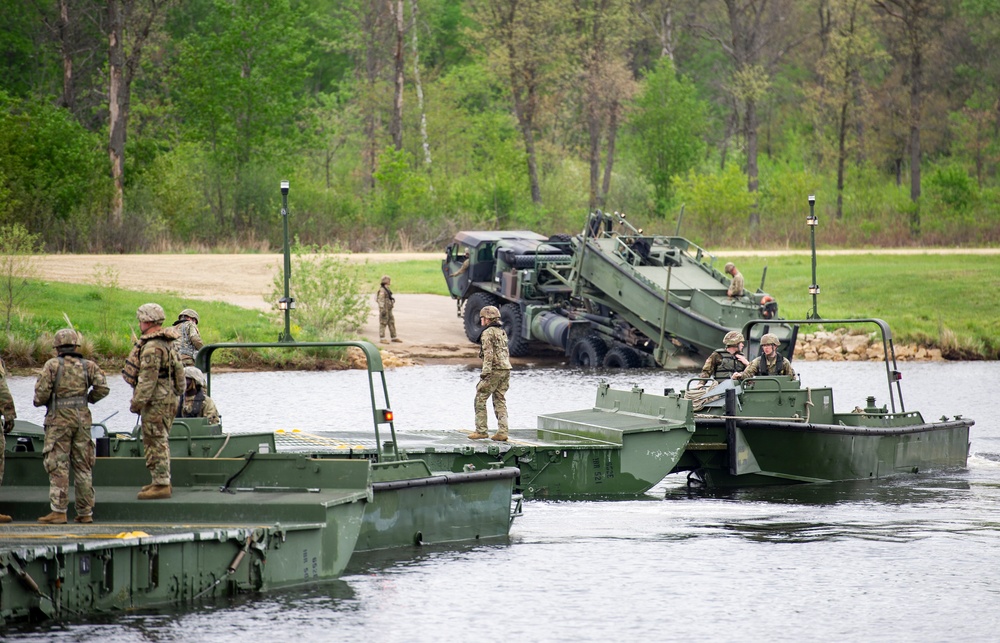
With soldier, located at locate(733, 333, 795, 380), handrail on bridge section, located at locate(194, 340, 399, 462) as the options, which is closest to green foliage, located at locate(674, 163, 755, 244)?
soldier, located at locate(733, 333, 795, 380)

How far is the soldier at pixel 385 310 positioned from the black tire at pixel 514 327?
8.29 ft

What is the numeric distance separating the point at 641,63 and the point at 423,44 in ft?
37.6

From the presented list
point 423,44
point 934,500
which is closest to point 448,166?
point 423,44

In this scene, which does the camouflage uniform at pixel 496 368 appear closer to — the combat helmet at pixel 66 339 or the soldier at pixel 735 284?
the combat helmet at pixel 66 339

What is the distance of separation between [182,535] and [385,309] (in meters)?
23.2

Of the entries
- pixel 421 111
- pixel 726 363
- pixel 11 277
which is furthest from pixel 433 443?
pixel 421 111

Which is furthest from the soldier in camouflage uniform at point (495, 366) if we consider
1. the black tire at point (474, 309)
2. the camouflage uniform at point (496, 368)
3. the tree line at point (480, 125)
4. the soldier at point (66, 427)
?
the tree line at point (480, 125)

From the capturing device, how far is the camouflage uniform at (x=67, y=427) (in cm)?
1190

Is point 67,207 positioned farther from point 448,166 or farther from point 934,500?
point 934,500

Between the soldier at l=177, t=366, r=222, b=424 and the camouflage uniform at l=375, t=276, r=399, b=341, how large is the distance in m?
19.2

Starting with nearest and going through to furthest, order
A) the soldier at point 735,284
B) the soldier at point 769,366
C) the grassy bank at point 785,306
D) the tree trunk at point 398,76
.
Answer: the soldier at point 769,366
the grassy bank at point 785,306
the soldier at point 735,284
the tree trunk at point 398,76

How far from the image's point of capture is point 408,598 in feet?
39.9

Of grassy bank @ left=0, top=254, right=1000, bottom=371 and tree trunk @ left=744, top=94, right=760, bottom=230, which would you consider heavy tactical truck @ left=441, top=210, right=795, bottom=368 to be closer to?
grassy bank @ left=0, top=254, right=1000, bottom=371

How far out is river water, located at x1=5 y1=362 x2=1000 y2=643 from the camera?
11234 millimetres
